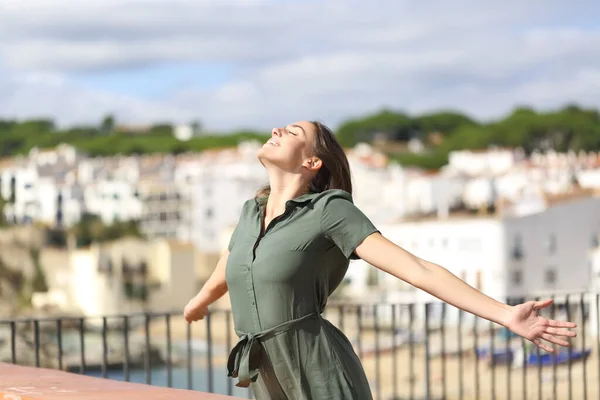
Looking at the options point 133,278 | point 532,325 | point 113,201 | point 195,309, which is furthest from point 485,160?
point 532,325

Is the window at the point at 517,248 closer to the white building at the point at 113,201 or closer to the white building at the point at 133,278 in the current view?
the white building at the point at 133,278

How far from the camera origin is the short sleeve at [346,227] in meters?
2.90

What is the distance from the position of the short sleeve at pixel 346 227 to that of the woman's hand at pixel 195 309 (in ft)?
2.15

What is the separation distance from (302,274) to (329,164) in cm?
32

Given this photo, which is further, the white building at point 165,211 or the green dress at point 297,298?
the white building at point 165,211

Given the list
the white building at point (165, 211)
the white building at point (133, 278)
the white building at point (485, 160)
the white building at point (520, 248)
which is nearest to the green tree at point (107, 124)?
the white building at point (485, 160)

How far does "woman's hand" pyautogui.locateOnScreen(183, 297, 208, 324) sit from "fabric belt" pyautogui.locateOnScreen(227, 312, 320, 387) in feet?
1.36

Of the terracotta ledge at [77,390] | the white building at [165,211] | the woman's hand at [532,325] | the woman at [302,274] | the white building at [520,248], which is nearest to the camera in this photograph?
the woman's hand at [532,325]

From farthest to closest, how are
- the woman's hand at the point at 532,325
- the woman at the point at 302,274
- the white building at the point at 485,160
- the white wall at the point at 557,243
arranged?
the white building at the point at 485,160 < the white wall at the point at 557,243 < the woman at the point at 302,274 < the woman's hand at the point at 532,325

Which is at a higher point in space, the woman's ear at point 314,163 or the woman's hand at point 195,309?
the woman's ear at point 314,163

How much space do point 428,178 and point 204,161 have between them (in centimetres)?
2074

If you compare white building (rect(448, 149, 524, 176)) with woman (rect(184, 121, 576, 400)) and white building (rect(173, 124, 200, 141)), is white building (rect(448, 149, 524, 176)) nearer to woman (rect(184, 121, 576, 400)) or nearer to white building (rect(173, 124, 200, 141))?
white building (rect(173, 124, 200, 141))

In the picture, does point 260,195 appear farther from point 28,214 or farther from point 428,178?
point 28,214

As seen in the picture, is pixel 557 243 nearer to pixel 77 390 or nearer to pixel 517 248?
pixel 517 248
